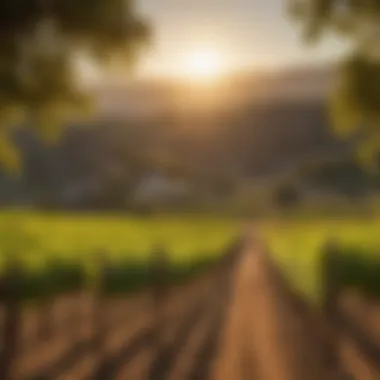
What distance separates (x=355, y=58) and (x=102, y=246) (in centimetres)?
64

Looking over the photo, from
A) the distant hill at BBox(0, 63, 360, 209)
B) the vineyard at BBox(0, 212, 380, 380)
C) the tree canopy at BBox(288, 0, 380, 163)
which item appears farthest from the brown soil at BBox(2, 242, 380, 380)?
the tree canopy at BBox(288, 0, 380, 163)

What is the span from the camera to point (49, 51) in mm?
1615

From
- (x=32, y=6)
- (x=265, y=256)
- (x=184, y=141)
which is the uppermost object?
(x=32, y=6)

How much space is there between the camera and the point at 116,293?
1.59 meters

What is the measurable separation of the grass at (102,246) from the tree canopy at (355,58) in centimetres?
31

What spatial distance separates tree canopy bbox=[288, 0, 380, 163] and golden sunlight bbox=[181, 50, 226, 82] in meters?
0.19

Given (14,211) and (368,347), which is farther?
(14,211)

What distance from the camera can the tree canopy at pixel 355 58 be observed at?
1.54 meters

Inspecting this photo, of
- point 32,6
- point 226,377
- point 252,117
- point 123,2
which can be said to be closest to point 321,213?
point 252,117

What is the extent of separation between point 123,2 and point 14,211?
1.60 feet

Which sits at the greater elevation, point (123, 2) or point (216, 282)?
point (123, 2)

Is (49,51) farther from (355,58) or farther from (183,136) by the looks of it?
(355,58)

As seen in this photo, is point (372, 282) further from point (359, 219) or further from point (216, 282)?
point (216, 282)

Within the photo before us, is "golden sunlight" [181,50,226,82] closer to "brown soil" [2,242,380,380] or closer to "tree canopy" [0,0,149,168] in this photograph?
"tree canopy" [0,0,149,168]
